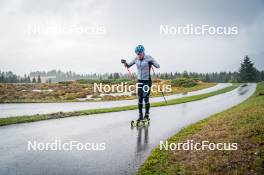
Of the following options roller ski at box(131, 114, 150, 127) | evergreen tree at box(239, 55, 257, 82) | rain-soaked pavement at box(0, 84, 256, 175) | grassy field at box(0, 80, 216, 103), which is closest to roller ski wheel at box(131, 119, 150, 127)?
roller ski at box(131, 114, 150, 127)

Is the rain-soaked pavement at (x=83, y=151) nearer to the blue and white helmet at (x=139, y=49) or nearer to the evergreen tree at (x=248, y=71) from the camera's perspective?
the blue and white helmet at (x=139, y=49)

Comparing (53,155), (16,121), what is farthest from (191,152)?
(16,121)

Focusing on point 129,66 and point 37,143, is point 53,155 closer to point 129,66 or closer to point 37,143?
point 37,143

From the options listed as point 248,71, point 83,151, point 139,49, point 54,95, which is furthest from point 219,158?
point 248,71

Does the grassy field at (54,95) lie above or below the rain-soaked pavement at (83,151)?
below

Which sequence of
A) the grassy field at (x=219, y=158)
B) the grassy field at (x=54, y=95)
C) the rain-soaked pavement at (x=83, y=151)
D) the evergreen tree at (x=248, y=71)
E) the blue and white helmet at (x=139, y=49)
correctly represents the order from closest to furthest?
1. the grassy field at (x=219, y=158)
2. the rain-soaked pavement at (x=83, y=151)
3. the blue and white helmet at (x=139, y=49)
4. the grassy field at (x=54, y=95)
5. the evergreen tree at (x=248, y=71)

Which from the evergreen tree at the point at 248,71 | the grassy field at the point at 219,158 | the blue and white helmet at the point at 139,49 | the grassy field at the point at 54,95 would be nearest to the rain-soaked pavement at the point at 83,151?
the grassy field at the point at 219,158

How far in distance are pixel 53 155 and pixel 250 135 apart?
5058 mm

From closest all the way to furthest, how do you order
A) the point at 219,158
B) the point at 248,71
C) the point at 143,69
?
the point at 219,158
the point at 143,69
the point at 248,71

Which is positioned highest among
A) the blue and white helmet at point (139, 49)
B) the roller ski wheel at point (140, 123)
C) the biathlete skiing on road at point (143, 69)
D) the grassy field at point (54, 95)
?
the blue and white helmet at point (139, 49)

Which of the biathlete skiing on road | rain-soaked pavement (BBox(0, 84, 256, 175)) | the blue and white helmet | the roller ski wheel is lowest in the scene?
rain-soaked pavement (BBox(0, 84, 256, 175))

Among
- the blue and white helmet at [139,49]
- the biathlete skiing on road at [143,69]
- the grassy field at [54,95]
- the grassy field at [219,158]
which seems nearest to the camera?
the grassy field at [219,158]

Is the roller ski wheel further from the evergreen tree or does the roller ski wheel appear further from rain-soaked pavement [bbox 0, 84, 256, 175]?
the evergreen tree

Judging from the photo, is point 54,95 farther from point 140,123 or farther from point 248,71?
point 248,71
